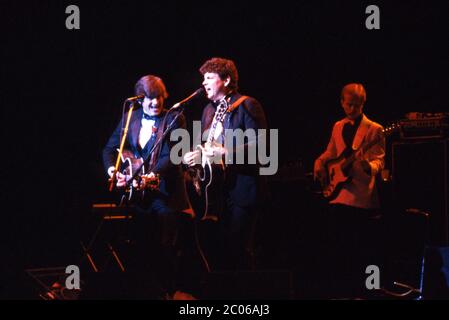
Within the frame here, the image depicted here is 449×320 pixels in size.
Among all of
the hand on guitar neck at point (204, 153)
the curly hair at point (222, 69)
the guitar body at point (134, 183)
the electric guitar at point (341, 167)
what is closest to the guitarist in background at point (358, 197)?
the electric guitar at point (341, 167)

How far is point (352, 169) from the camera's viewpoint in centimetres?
522

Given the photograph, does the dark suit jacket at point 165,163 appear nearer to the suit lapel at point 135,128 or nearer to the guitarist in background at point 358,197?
the suit lapel at point 135,128

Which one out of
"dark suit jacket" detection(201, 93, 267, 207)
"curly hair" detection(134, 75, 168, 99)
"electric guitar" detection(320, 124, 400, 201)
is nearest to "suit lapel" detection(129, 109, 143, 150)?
"curly hair" detection(134, 75, 168, 99)

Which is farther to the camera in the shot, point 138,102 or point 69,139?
point 69,139

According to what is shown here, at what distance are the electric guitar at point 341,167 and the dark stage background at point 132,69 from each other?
0.47 meters

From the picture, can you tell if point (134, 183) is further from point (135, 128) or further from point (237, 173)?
point (237, 173)

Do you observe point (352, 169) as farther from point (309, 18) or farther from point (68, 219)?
point (68, 219)

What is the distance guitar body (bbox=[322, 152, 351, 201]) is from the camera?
17.4 feet

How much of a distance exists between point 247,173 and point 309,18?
242cm

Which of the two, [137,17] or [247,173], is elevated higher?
[137,17]

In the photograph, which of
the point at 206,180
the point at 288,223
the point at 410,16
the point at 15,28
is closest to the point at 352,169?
the point at 288,223

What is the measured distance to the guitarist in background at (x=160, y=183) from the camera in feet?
15.5
